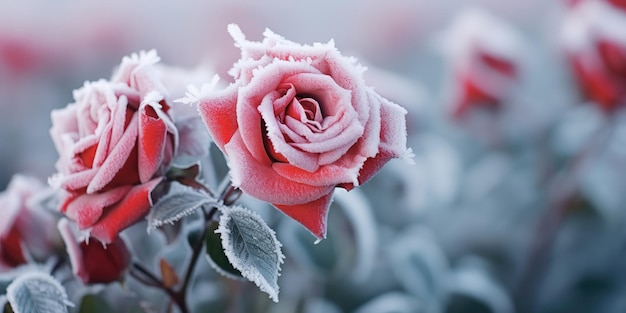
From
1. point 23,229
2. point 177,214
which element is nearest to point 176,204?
point 177,214

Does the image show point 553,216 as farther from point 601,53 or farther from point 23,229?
point 23,229

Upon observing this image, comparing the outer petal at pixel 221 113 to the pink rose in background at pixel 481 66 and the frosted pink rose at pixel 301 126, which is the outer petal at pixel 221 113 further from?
the pink rose in background at pixel 481 66

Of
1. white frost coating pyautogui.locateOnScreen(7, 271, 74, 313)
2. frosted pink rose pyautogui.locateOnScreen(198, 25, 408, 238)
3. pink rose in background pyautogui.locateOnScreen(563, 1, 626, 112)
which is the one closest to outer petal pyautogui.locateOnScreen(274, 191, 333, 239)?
frosted pink rose pyautogui.locateOnScreen(198, 25, 408, 238)

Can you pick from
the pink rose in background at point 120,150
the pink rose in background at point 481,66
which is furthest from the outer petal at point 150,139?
the pink rose in background at point 481,66

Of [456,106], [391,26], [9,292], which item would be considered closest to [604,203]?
[456,106]

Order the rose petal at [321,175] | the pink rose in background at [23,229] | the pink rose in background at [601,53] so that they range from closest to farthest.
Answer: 1. the rose petal at [321,175]
2. the pink rose in background at [23,229]
3. the pink rose in background at [601,53]

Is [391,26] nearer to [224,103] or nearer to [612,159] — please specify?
[612,159]
